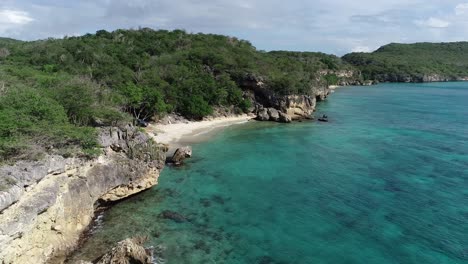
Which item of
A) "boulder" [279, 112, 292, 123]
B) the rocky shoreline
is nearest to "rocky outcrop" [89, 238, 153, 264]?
the rocky shoreline

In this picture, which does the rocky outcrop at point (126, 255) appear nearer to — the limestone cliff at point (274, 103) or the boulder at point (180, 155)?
the boulder at point (180, 155)

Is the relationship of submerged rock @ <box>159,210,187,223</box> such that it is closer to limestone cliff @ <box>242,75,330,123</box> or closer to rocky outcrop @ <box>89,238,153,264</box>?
rocky outcrop @ <box>89,238,153,264</box>

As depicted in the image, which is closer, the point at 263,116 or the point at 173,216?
the point at 173,216

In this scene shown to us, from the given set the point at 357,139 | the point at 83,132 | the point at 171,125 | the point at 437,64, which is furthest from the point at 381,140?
the point at 437,64

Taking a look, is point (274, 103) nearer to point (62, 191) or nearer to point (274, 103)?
point (274, 103)

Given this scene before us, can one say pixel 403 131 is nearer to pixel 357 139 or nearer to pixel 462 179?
pixel 357 139

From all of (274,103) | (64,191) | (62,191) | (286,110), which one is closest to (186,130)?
(274,103)
